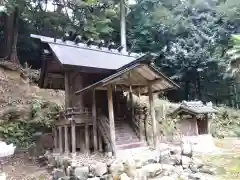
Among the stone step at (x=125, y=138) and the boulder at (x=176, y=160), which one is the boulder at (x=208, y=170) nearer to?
the boulder at (x=176, y=160)

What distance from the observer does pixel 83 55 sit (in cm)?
979

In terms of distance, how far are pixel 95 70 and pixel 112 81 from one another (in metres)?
1.01

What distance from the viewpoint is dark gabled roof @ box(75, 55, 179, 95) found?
8328mm

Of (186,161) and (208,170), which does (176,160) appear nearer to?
(186,161)

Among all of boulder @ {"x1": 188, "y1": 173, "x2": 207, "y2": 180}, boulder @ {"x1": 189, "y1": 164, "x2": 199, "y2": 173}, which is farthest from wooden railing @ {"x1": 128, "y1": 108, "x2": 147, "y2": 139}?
boulder @ {"x1": 188, "y1": 173, "x2": 207, "y2": 180}

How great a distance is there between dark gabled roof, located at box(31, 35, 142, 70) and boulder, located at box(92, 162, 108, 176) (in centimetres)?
336

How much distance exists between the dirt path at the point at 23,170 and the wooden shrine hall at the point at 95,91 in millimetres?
1048

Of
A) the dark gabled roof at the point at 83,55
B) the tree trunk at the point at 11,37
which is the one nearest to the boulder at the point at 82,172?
the dark gabled roof at the point at 83,55

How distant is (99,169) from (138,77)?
390cm

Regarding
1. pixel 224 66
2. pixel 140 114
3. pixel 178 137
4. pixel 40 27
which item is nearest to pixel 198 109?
pixel 178 137

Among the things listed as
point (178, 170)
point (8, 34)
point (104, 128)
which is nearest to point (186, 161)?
point (178, 170)

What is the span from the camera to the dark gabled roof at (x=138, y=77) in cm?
833

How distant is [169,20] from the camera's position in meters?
21.0

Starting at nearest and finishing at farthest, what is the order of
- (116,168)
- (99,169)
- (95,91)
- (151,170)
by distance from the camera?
(99,169) < (116,168) < (151,170) < (95,91)
